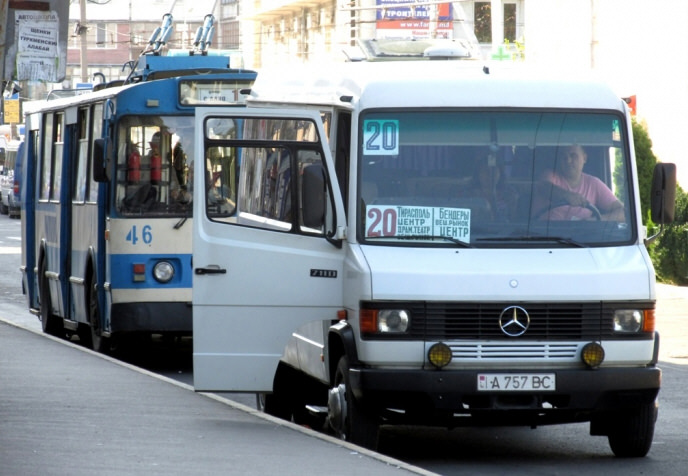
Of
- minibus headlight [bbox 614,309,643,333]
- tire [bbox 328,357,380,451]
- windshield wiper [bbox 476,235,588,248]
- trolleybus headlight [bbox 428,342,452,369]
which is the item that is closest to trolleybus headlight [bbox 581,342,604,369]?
minibus headlight [bbox 614,309,643,333]

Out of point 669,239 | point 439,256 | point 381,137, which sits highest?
point 381,137

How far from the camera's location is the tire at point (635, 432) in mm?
9000

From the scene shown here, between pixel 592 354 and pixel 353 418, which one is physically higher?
pixel 592 354

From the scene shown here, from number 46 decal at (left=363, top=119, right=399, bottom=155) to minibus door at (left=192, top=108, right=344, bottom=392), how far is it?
1.04 ft

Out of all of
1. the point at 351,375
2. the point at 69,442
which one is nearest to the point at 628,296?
the point at 351,375

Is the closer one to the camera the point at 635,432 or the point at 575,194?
the point at 575,194

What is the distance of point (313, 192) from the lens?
875cm

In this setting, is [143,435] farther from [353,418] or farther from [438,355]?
[438,355]

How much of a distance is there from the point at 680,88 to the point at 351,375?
17.2 m

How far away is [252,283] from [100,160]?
181 inches

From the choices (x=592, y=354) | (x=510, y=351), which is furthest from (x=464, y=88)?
(x=592, y=354)

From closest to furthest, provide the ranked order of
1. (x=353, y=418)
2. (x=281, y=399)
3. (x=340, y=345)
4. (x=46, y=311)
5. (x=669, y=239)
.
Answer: (x=353, y=418)
(x=340, y=345)
(x=281, y=399)
(x=46, y=311)
(x=669, y=239)

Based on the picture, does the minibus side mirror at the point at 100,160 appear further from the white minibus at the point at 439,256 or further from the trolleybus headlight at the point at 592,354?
the trolleybus headlight at the point at 592,354

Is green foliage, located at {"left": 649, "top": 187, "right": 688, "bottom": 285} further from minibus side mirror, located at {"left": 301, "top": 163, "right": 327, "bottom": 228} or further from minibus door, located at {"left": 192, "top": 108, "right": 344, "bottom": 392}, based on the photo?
minibus side mirror, located at {"left": 301, "top": 163, "right": 327, "bottom": 228}
